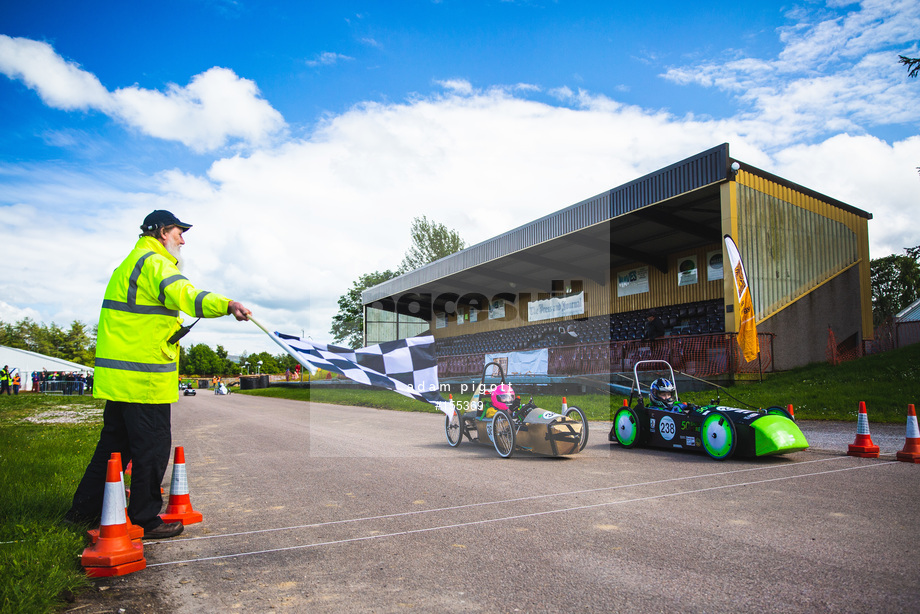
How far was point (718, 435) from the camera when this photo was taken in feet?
24.7

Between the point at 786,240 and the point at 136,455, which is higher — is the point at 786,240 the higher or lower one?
the higher one

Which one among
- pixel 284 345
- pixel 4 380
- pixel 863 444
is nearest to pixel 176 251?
pixel 284 345

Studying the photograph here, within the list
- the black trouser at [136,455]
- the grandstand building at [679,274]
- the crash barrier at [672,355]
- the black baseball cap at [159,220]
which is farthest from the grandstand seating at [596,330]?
the black trouser at [136,455]

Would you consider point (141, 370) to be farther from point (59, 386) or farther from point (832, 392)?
point (59, 386)

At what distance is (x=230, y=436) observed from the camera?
11766mm

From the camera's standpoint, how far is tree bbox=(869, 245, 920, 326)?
182 ft

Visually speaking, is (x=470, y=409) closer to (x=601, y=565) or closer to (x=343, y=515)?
(x=343, y=515)

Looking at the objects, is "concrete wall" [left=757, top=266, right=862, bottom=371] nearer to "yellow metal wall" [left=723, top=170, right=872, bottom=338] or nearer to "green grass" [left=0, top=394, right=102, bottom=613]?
"yellow metal wall" [left=723, top=170, right=872, bottom=338]

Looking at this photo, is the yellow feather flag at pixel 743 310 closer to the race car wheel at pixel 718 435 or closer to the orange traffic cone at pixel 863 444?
the orange traffic cone at pixel 863 444

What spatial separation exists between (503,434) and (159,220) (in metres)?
5.20

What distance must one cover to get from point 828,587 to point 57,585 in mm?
4130

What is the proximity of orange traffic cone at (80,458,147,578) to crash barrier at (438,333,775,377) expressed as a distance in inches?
616

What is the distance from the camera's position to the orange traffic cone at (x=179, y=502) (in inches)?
185

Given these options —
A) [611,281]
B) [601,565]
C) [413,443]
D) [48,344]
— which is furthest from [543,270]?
[48,344]
